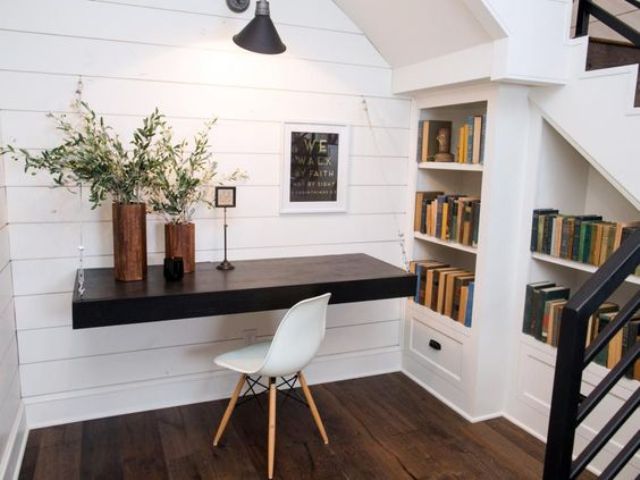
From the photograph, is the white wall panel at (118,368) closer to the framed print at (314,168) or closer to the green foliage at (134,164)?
the green foliage at (134,164)

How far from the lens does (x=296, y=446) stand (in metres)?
2.61

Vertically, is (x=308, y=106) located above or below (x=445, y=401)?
above

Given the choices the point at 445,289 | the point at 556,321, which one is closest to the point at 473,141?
the point at 445,289

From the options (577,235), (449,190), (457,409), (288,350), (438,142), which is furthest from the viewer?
(449,190)

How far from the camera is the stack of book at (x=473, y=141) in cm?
284

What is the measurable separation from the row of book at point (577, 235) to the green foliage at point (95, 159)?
76.7 inches

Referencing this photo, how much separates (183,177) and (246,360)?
919mm

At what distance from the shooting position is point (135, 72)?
2.66 metres

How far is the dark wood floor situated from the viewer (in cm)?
241

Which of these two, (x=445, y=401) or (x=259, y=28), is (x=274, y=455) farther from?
(x=259, y=28)

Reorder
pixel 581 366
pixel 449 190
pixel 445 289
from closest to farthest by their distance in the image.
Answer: pixel 581 366, pixel 445 289, pixel 449 190

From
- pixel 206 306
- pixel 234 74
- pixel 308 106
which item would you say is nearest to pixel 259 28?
pixel 234 74

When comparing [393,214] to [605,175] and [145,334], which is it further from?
[145,334]

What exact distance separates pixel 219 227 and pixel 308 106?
87 cm
